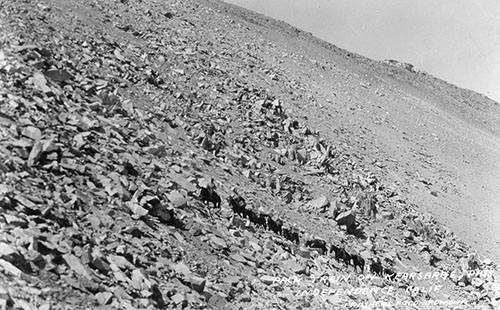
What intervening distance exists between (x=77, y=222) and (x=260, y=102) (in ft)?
24.3

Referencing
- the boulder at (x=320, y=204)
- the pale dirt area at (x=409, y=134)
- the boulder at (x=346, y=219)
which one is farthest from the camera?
the pale dirt area at (x=409, y=134)

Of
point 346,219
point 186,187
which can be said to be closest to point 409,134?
point 346,219

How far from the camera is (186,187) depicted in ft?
24.6

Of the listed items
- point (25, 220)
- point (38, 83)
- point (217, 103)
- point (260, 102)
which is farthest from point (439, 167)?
point (25, 220)

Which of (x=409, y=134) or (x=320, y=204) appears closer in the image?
(x=320, y=204)

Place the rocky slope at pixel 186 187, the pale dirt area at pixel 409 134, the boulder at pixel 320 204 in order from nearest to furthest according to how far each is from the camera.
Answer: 1. the rocky slope at pixel 186 187
2. the boulder at pixel 320 204
3. the pale dirt area at pixel 409 134

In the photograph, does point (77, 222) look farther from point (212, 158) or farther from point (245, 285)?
point (212, 158)

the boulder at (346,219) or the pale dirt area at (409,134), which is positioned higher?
the pale dirt area at (409,134)

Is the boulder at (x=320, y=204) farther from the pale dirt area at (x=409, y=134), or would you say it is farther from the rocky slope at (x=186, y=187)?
the pale dirt area at (x=409, y=134)

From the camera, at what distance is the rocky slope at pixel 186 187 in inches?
199

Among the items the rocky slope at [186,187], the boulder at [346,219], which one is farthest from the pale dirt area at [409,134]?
the boulder at [346,219]

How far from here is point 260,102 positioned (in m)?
12.1

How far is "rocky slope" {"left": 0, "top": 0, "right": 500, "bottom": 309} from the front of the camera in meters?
5.05

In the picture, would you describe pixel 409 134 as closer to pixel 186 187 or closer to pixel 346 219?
pixel 346 219
